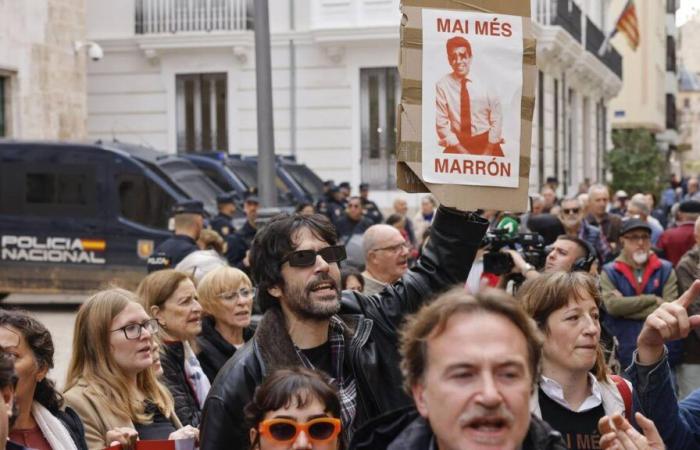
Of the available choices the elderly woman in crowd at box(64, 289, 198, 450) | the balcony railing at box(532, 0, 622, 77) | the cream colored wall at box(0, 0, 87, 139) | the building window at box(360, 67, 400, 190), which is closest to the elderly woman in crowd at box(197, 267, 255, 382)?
the elderly woman in crowd at box(64, 289, 198, 450)

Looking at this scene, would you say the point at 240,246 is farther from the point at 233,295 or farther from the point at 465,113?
the point at 465,113

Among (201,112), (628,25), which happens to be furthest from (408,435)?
(628,25)

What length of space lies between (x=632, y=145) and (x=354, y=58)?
652 inches

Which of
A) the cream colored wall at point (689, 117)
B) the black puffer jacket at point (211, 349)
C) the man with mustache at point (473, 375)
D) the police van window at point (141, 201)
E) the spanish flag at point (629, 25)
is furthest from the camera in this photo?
the cream colored wall at point (689, 117)

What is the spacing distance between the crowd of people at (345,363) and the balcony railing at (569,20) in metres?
25.4

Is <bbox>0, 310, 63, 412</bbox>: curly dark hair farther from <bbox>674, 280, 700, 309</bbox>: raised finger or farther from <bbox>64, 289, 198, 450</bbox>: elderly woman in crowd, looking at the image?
<bbox>674, 280, 700, 309</bbox>: raised finger

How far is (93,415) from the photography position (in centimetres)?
544

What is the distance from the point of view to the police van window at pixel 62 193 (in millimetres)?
19156

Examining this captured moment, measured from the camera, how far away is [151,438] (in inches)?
220

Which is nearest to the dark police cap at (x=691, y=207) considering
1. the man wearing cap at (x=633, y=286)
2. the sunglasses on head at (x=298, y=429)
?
the man wearing cap at (x=633, y=286)

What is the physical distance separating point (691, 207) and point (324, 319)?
939cm

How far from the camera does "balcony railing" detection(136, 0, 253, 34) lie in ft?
94.9

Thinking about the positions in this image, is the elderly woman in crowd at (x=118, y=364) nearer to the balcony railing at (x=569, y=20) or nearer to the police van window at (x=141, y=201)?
the police van window at (x=141, y=201)

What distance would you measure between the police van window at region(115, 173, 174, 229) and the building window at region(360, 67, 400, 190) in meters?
9.07
